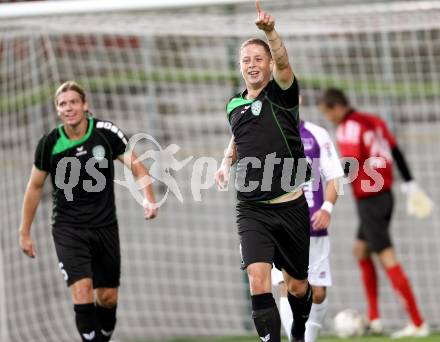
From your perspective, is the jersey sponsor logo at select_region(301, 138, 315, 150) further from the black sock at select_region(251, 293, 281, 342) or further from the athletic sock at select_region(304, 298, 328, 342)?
the black sock at select_region(251, 293, 281, 342)

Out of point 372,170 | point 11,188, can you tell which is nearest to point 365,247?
point 372,170

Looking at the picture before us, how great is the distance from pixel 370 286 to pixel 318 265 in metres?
2.22

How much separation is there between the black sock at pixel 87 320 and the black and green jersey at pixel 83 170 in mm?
593

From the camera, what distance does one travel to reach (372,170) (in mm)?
9367

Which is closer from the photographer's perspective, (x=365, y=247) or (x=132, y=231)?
(x=365, y=247)

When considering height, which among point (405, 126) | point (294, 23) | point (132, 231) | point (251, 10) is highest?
point (251, 10)

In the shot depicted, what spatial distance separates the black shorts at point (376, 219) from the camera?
9.23 metres

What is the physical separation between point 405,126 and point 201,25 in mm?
3498

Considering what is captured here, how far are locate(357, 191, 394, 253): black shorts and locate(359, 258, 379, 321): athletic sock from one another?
0.24 m

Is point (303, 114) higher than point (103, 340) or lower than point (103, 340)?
higher

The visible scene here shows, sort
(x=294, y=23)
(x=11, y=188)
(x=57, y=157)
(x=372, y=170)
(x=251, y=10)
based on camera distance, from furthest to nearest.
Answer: (x=251, y=10) → (x=11, y=188) → (x=294, y=23) → (x=372, y=170) → (x=57, y=157)

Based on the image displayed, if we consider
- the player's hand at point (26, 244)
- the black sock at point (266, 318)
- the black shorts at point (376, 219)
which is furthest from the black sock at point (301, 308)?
the black shorts at point (376, 219)

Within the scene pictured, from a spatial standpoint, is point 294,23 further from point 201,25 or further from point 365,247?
point 365,247

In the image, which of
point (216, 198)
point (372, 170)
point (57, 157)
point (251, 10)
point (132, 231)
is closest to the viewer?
point (57, 157)
